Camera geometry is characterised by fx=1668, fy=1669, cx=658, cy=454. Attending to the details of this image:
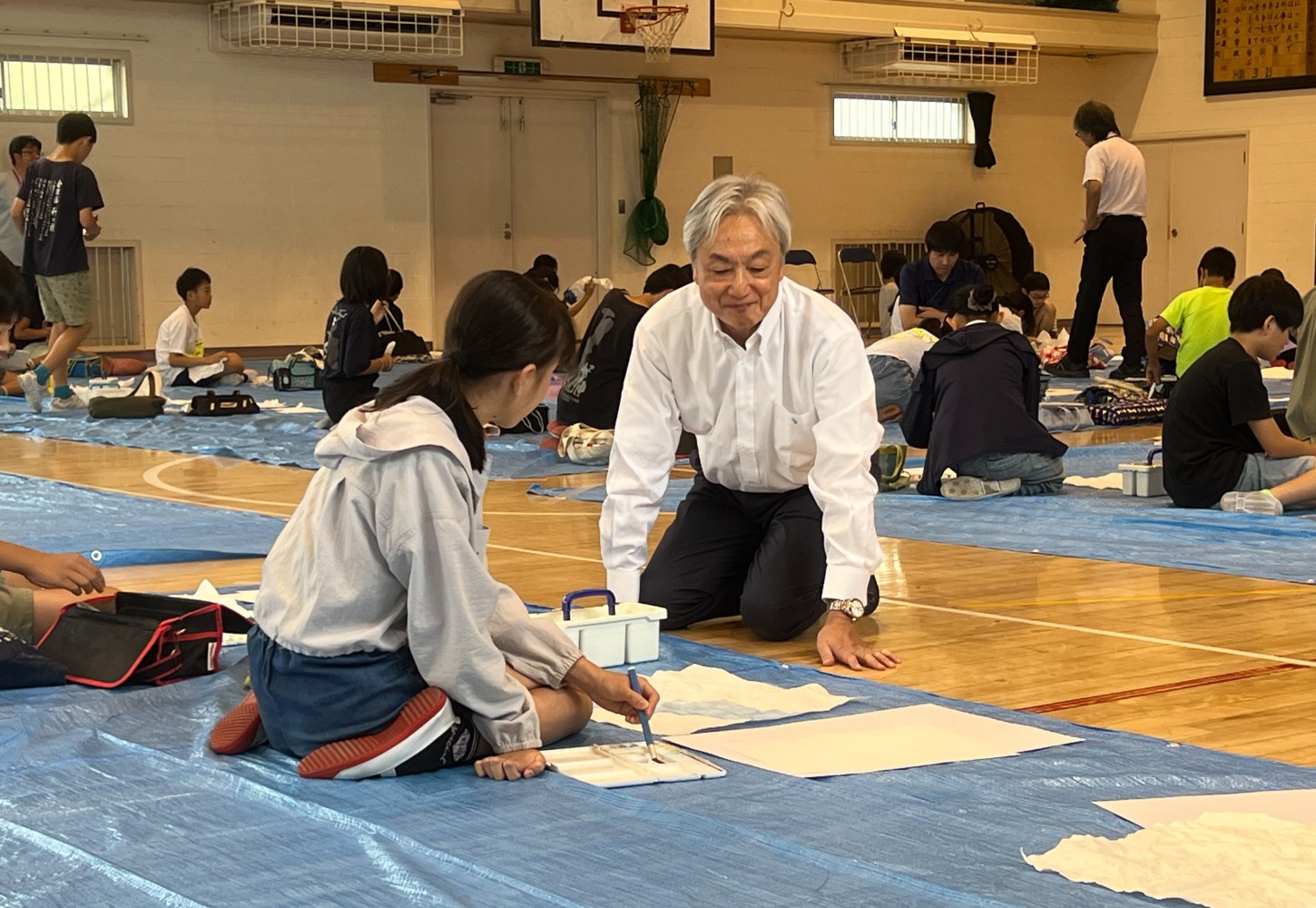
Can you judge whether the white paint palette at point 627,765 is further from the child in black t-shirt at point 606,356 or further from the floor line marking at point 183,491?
the child in black t-shirt at point 606,356

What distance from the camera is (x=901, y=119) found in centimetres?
1612

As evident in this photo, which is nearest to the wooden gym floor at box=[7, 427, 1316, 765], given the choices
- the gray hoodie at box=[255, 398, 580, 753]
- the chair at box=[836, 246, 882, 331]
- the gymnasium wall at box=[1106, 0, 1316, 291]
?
the gray hoodie at box=[255, 398, 580, 753]

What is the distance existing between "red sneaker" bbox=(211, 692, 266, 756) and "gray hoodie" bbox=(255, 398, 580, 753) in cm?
17

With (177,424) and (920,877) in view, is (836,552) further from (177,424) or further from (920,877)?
(177,424)

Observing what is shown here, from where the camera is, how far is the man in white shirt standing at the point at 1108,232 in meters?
10.8

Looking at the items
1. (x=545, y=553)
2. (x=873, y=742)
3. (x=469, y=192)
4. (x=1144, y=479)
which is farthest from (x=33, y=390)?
(x=873, y=742)

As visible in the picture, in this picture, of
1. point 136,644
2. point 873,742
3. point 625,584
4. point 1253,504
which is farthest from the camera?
point 1253,504

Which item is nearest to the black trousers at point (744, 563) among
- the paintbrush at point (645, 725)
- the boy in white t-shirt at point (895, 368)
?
the paintbrush at point (645, 725)

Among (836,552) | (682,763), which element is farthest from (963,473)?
(682,763)

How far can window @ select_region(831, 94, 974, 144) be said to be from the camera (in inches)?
621

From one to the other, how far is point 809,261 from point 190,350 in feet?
20.6

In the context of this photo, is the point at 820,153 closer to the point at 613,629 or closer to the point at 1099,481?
the point at 1099,481

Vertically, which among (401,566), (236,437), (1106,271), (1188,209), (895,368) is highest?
(1188,209)

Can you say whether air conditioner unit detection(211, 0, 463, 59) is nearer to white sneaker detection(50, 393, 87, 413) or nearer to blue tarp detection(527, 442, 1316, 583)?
white sneaker detection(50, 393, 87, 413)
